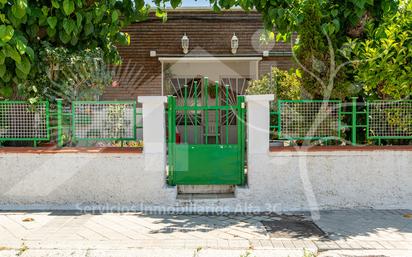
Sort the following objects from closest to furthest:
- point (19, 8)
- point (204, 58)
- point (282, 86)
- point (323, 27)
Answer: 1. point (19, 8)
2. point (323, 27)
3. point (282, 86)
4. point (204, 58)

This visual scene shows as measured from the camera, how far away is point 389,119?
621 cm

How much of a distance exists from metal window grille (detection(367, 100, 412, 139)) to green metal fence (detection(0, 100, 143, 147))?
3.59 metres

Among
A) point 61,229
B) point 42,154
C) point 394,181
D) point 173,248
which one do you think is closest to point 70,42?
point 42,154

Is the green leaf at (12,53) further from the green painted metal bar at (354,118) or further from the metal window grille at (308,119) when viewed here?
the green painted metal bar at (354,118)

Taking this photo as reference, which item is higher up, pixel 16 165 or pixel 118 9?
pixel 118 9

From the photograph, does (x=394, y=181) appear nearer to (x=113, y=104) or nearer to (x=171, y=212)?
(x=171, y=212)

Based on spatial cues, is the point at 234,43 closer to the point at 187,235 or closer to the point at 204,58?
the point at 204,58

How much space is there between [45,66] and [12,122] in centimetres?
100

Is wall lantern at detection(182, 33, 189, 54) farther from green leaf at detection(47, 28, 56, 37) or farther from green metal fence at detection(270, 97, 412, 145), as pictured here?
green metal fence at detection(270, 97, 412, 145)

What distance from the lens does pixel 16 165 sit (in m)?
6.04

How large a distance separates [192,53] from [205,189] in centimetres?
643

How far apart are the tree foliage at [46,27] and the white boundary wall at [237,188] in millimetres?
1296

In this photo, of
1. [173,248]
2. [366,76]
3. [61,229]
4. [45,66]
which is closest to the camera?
[173,248]

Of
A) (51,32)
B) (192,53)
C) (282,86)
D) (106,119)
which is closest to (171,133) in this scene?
(106,119)
